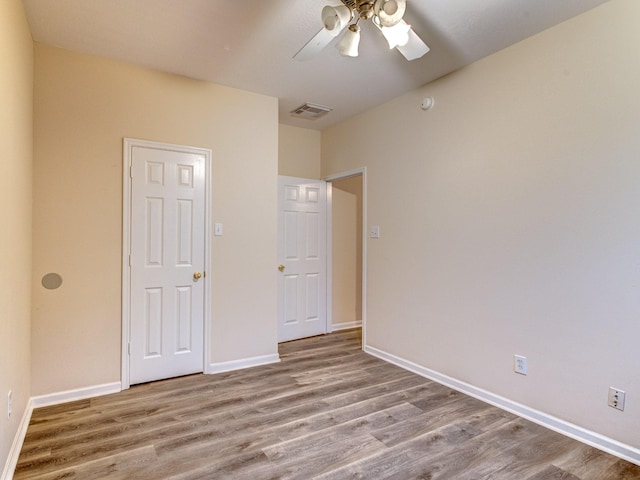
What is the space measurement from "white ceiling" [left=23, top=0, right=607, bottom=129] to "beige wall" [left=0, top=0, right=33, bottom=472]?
372mm

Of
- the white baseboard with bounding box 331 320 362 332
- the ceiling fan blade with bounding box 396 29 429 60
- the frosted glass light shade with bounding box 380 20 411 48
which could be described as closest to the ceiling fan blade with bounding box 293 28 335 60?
the frosted glass light shade with bounding box 380 20 411 48

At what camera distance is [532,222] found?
96.3 inches

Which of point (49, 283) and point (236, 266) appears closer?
point (49, 283)

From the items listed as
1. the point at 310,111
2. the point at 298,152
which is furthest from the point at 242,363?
the point at 310,111

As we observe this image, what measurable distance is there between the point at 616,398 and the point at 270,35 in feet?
10.3

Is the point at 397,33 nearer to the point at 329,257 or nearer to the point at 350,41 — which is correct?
the point at 350,41

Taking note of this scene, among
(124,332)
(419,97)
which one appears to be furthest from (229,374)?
(419,97)

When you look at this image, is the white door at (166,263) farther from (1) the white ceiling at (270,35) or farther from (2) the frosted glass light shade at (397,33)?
(2) the frosted glass light shade at (397,33)

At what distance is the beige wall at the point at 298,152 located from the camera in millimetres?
4379

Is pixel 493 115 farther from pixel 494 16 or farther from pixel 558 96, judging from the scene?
pixel 494 16

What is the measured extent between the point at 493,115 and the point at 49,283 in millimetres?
3561

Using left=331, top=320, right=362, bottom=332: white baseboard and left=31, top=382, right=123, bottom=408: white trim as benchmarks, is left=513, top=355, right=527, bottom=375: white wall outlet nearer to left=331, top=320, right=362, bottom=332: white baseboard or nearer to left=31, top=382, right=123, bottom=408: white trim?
left=331, top=320, right=362, bottom=332: white baseboard

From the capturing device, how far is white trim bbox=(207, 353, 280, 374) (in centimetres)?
324

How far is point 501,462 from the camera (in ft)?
6.48
